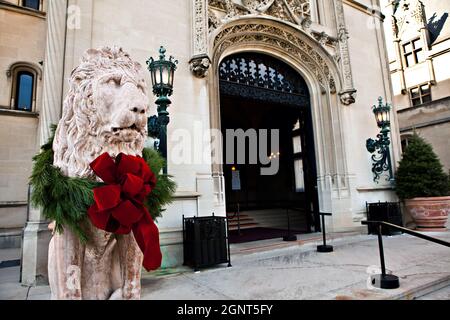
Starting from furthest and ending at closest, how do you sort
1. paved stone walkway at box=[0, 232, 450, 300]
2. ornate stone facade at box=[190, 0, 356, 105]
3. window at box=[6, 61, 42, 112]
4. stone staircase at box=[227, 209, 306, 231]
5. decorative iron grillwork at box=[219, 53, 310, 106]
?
stone staircase at box=[227, 209, 306, 231]
window at box=[6, 61, 42, 112]
decorative iron grillwork at box=[219, 53, 310, 106]
ornate stone facade at box=[190, 0, 356, 105]
paved stone walkway at box=[0, 232, 450, 300]

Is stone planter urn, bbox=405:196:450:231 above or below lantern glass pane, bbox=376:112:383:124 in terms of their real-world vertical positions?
below

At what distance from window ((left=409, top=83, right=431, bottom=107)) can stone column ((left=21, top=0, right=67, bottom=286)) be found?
77.7 ft

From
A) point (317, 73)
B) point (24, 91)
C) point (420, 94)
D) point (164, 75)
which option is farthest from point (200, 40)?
point (420, 94)

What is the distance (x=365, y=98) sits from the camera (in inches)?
358

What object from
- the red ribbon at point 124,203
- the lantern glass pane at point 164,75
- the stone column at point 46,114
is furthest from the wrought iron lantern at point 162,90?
the red ribbon at point 124,203

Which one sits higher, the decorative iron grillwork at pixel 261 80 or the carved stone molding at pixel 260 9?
the carved stone molding at pixel 260 9

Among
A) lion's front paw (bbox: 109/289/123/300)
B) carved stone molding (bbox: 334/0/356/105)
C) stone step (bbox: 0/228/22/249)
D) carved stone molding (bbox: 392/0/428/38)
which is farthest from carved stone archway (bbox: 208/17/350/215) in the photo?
carved stone molding (bbox: 392/0/428/38)

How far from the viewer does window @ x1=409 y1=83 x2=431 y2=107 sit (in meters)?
20.2

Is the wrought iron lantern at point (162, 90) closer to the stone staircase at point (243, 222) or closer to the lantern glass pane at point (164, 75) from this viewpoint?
the lantern glass pane at point (164, 75)

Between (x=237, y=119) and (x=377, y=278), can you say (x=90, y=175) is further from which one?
(x=237, y=119)

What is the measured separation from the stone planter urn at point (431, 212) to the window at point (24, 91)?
12.9 meters

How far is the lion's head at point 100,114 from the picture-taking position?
6.79 ft

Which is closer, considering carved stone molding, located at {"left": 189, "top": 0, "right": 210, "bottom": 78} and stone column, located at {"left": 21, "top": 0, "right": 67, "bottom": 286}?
stone column, located at {"left": 21, "top": 0, "right": 67, "bottom": 286}

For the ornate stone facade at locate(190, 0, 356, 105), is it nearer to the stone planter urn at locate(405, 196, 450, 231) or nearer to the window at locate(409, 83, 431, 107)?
the stone planter urn at locate(405, 196, 450, 231)
